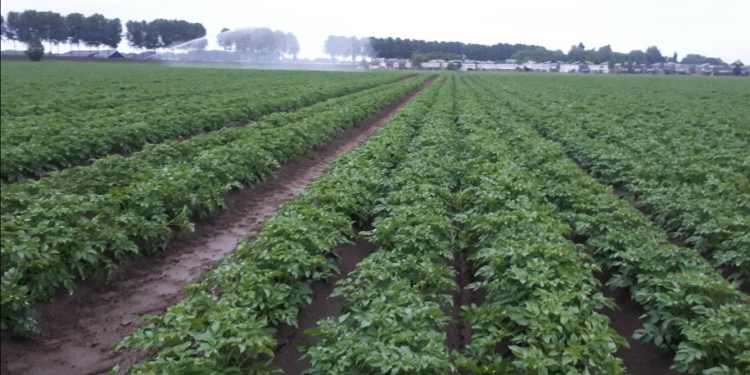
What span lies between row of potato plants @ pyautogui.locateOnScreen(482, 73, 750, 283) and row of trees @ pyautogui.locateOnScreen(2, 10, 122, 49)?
25.2 ft

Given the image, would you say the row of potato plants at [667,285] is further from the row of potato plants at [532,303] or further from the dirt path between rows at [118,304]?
the dirt path between rows at [118,304]

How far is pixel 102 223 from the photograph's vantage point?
658 centimetres

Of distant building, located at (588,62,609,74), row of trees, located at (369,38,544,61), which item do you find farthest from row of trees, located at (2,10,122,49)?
row of trees, located at (369,38,544,61)

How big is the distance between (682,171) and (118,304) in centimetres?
1139

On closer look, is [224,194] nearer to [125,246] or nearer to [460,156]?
[125,246]

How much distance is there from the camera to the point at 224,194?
31.9 feet

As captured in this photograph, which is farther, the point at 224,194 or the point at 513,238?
the point at 224,194

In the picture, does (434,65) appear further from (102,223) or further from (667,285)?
(667,285)

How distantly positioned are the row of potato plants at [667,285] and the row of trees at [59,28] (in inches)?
223

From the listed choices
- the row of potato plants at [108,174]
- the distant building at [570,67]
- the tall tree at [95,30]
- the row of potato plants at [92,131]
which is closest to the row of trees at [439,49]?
the distant building at [570,67]

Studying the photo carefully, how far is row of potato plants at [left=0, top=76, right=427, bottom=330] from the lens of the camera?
5.20 meters

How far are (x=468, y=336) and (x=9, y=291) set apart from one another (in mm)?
4670

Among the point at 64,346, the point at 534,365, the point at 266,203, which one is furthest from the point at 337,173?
the point at 534,365

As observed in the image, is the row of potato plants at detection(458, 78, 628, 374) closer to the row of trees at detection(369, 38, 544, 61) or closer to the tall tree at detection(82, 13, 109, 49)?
the tall tree at detection(82, 13, 109, 49)
